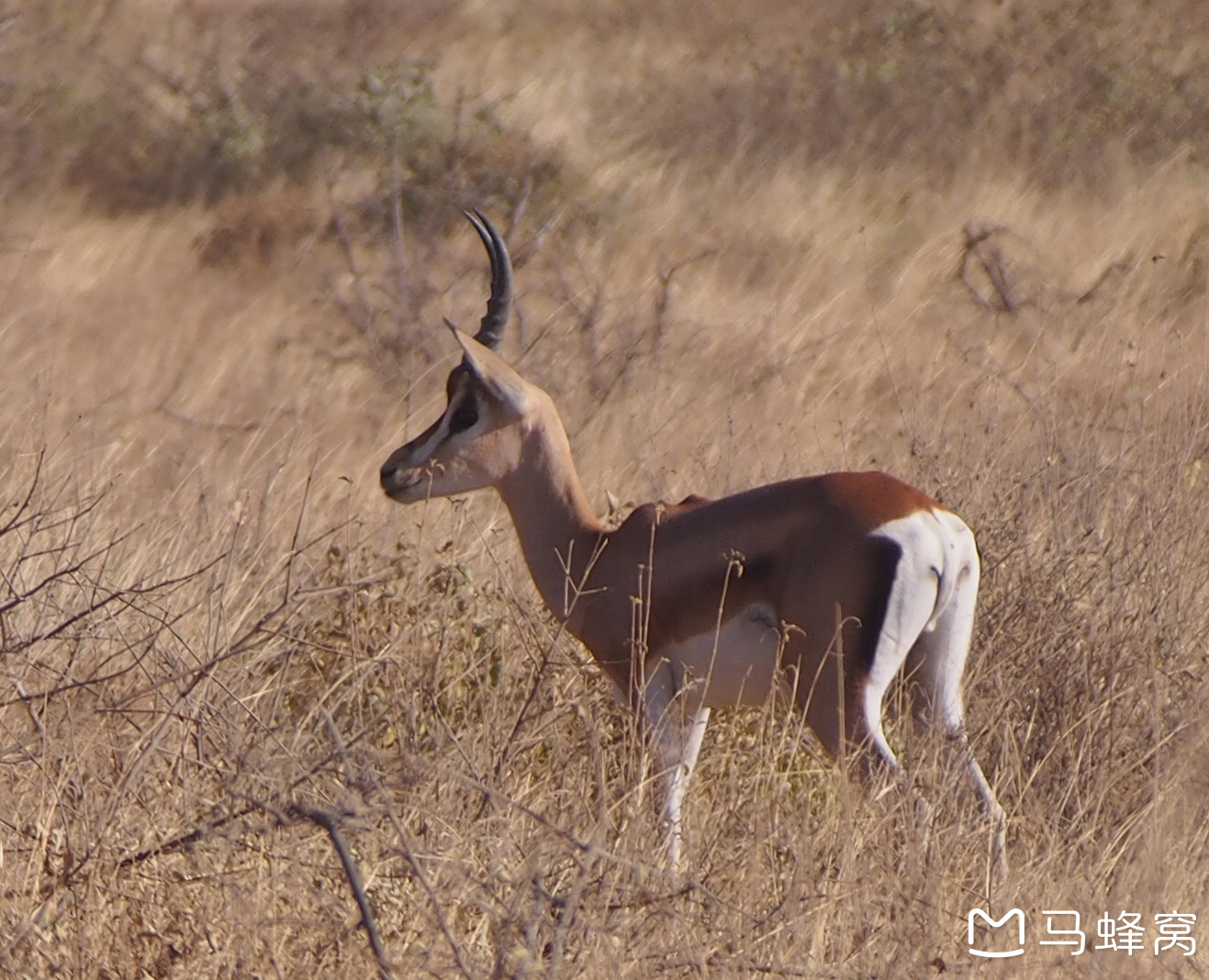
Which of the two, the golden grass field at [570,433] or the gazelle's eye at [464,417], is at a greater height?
the gazelle's eye at [464,417]

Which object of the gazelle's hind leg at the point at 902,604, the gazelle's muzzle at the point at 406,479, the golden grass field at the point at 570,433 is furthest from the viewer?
the gazelle's muzzle at the point at 406,479

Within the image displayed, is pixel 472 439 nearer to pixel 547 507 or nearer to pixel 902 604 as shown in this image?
pixel 547 507

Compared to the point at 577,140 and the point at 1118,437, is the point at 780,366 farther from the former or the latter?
the point at 577,140

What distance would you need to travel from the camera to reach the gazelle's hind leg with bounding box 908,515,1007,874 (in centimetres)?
458

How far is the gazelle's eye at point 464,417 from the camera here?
17.8 ft

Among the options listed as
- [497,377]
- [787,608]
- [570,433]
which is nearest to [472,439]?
[497,377]

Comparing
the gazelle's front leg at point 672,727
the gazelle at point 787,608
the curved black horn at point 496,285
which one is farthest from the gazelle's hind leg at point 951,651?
the curved black horn at point 496,285

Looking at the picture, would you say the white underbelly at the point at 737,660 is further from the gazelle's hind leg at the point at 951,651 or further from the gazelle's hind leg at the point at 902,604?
the gazelle's hind leg at the point at 951,651

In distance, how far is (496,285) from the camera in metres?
5.51

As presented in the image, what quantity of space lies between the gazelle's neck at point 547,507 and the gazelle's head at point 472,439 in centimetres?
A: 5

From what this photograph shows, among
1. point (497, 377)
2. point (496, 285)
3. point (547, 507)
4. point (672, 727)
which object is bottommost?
point (672, 727)

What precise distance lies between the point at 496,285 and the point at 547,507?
2.36ft

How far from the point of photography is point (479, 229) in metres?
5.64

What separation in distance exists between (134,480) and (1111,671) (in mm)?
5625
